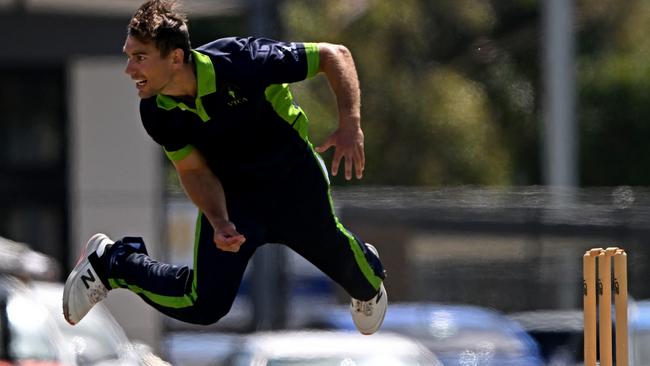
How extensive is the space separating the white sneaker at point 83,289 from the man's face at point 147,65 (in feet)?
3.95

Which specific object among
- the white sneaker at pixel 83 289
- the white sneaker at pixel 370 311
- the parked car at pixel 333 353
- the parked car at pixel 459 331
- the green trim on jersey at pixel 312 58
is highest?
the green trim on jersey at pixel 312 58

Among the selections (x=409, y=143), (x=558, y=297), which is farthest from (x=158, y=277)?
(x=409, y=143)

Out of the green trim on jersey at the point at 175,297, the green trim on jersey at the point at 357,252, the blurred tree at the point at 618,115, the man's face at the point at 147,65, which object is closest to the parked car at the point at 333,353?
the green trim on jersey at the point at 357,252

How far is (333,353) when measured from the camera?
12891 mm

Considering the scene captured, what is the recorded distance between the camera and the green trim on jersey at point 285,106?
7.11 metres

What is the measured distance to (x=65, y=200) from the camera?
22.5m

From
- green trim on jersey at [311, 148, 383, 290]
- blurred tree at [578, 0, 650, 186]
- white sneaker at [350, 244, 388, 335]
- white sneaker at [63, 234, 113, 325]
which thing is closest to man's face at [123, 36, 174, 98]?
green trim on jersey at [311, 148, 383, 290]

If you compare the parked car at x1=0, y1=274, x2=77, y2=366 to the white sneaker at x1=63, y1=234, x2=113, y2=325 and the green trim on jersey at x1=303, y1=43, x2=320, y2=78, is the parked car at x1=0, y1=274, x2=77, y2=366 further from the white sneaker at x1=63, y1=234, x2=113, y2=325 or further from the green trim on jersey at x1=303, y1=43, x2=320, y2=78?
the green trim on jersey at x1=303, y1=43, x2=320, y2=78

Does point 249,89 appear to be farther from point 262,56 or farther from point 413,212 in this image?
point 413,212

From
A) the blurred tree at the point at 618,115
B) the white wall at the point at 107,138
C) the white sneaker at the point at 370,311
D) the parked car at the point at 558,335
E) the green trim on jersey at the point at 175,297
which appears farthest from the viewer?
the blurred tree at the point at 618,115

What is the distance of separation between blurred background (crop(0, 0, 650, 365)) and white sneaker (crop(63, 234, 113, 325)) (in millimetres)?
6872

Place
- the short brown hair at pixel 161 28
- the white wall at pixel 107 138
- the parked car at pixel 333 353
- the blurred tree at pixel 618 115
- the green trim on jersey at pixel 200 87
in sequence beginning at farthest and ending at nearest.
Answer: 1. the blurred tree at pixel 618 115
2. the white wall at pixel 107 138
3. the parked car at pixel 333 353
4. the green trim on jersey at pixel 200 87
5. the short brown hair at pixel 161 28

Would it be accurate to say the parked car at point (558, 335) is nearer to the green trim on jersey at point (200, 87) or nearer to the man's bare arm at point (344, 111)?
the man's bare arm at point (344, 111)

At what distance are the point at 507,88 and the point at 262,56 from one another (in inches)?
1024
